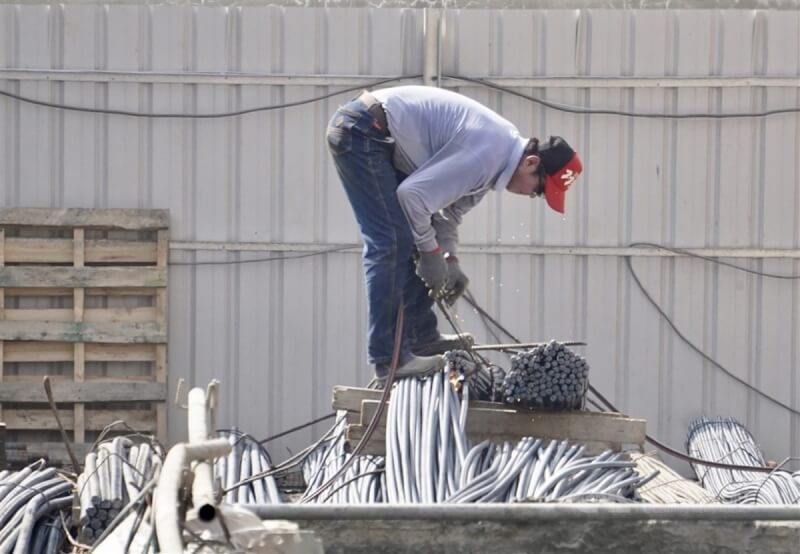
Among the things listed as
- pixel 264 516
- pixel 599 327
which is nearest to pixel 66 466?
pixel 599 327

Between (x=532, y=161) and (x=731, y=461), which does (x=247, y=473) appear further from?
(x=731, y=461)

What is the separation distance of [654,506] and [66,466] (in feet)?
22.5

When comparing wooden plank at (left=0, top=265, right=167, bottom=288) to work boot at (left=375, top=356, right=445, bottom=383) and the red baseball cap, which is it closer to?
work boot at (left=375, top=356, right=445, bottom=383)

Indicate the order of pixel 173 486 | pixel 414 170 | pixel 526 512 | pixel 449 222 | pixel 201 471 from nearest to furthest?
pixel 173 486, pixel 201 471, pixel 526 512, pixel 414 170, pixel 449 222

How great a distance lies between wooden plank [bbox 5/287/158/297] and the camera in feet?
31.8

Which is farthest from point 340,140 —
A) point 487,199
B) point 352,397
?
point 487,199

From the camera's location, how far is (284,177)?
9.81 m

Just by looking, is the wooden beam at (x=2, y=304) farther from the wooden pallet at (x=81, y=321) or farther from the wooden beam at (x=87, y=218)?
the wooden beam at (x=87, y=218)

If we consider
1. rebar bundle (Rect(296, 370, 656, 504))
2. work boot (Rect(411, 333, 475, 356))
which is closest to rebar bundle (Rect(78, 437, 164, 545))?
rebar bundle (Rect(296, 370, 656, 504))

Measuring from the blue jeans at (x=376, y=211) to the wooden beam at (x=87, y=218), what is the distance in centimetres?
389

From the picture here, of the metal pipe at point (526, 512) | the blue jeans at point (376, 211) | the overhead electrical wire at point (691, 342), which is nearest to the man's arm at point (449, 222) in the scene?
the blue jeans at point (376, 211)

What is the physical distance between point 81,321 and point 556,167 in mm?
4905

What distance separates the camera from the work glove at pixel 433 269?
6.02 metres

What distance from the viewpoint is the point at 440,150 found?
5.95m
